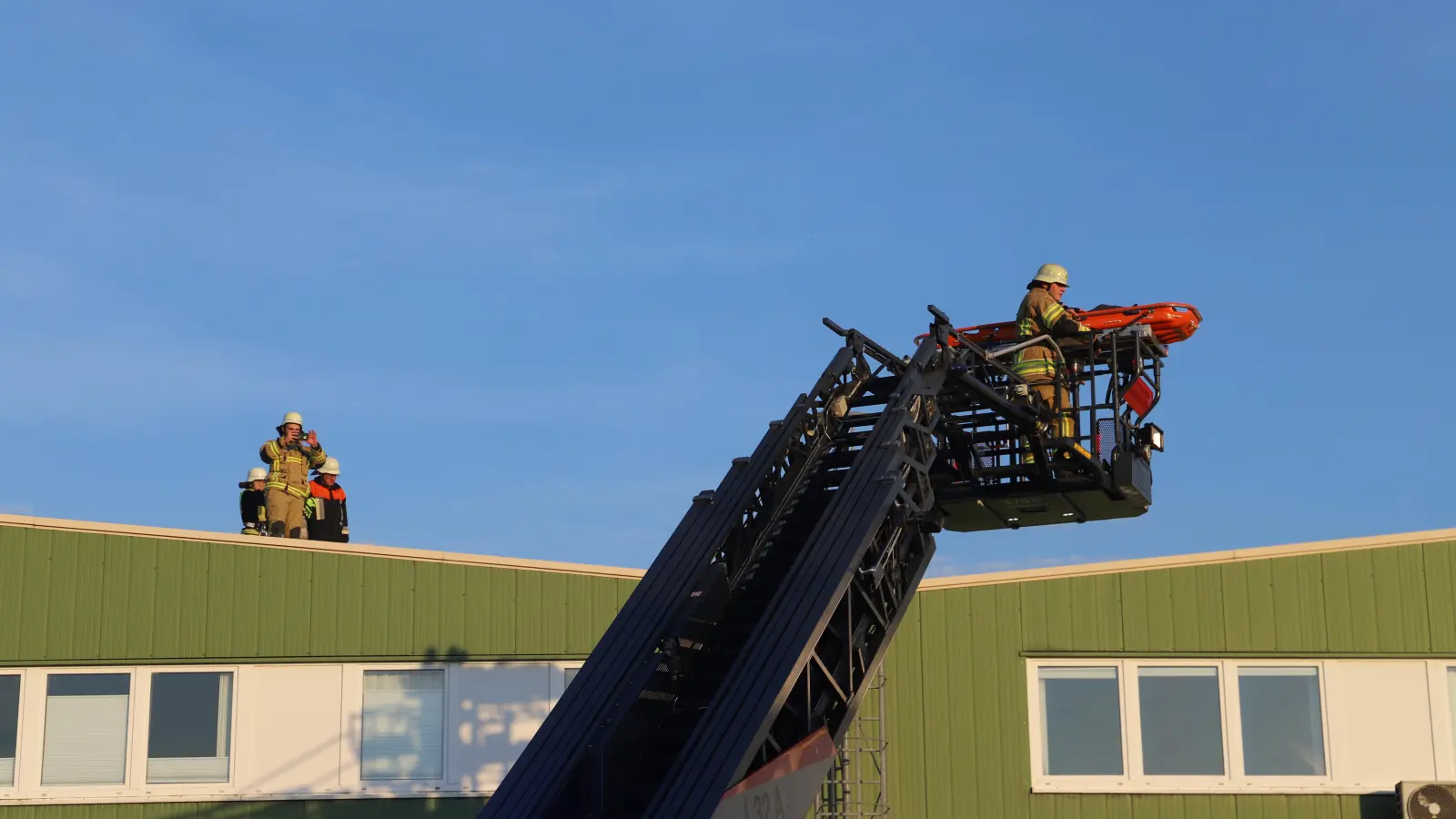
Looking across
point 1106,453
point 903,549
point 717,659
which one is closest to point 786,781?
point 717,659

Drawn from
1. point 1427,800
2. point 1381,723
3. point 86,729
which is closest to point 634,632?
point 86,729

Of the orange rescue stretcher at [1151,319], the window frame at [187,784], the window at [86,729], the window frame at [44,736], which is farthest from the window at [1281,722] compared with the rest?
the window at [86,729]

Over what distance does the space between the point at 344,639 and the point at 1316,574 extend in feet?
38.9

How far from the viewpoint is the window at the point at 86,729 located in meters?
20.2

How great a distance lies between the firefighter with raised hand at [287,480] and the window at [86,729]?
3.19 metres

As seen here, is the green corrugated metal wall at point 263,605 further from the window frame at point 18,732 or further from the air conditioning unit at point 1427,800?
the air conditioning unit at point 1427,800

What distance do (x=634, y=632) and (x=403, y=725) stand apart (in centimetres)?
1003

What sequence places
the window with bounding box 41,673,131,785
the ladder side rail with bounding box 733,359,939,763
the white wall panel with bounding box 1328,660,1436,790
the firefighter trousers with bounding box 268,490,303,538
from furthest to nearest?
the firefighter trousers with bounding box 268,490,303,538 → the window with bounding box 41,673,131,785 → the white wall panel with bounding box 1328,660,1436,790 → the ladder side rail with bounding box 733,359,939,763

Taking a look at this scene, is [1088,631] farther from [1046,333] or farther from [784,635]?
[784,635]

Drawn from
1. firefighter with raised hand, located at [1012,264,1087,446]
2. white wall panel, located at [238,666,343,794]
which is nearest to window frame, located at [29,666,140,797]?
white wall panel, located at [238,666,343,794]

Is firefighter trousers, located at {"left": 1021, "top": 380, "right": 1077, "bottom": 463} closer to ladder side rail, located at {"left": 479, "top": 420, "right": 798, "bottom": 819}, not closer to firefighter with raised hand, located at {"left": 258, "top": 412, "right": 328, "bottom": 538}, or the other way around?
ladder side rail, located at {"left": 479, "top": 420, "right": 798, "bottom": 819}

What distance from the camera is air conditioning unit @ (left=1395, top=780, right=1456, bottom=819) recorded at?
19312 mm

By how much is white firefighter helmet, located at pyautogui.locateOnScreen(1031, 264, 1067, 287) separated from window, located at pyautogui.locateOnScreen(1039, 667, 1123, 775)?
6.32 meters

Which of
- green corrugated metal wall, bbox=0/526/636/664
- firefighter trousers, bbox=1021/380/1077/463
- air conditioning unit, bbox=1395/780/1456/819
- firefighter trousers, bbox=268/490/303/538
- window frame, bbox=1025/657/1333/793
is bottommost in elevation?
air conditioning unit, bbox=1395/780/1456/819
